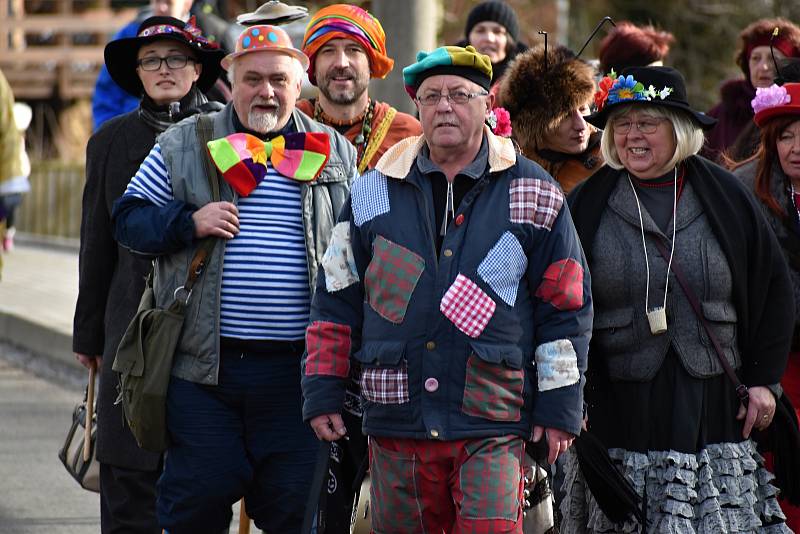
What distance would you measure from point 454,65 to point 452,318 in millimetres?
784

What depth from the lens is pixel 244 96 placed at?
4812mm

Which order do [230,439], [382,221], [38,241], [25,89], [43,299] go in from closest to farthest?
[382,221] < [230,439] < [43,299] < [38,241] < [25,89]

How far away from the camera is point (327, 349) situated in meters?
4.36

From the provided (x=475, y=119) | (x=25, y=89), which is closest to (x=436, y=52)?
(x=475, y=119)

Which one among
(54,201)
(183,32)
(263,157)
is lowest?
(54,201)

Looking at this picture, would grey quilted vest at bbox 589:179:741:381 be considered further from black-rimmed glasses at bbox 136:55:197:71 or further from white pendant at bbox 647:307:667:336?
black-rimmed glasses at bbox 136:55:197:71

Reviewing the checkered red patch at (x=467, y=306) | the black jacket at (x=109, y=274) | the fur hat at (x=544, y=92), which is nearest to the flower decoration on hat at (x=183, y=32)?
the black jacket at (x=109, y=274)

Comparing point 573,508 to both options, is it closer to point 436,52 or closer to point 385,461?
point 385,461

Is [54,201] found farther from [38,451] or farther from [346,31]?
[346,31]

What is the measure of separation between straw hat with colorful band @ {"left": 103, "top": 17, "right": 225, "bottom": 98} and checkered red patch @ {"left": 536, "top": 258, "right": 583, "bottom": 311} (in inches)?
75.8

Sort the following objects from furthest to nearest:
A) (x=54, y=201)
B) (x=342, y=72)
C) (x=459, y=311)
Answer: (x=54, y=201)
(x=342, y=72)
(x=459, y=311)

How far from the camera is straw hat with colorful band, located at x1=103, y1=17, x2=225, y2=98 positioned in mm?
5438

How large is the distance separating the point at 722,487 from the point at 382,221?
1.47 meters

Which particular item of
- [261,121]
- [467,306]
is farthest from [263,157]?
[467,306]
